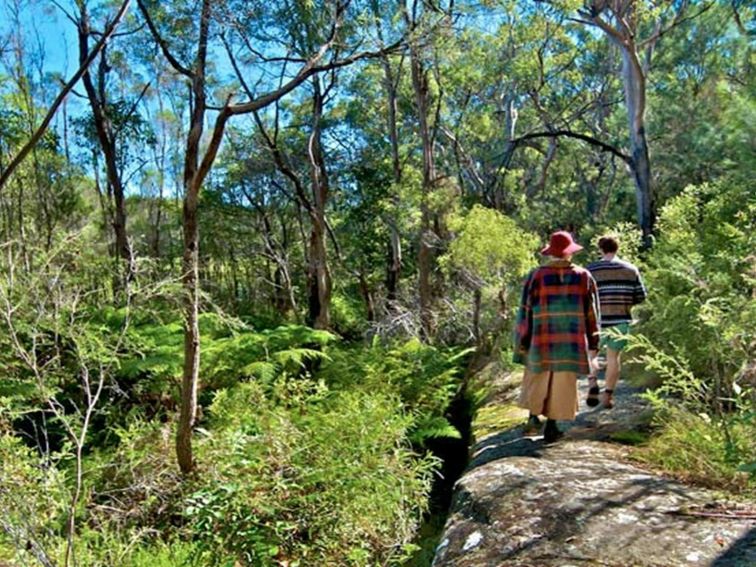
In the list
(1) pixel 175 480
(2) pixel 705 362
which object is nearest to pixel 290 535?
(1) pixel 175 480

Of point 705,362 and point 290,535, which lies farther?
point 705,362

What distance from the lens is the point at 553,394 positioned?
4.40 meters

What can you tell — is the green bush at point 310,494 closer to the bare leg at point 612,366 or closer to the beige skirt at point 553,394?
the beige skirt at point 553,394

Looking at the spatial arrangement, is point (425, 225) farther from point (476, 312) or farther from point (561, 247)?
point (561, 247)

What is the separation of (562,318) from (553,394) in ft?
1.85

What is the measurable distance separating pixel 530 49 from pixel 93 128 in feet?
42.0

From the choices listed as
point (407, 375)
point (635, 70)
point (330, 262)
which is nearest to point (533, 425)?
point (407, 375)

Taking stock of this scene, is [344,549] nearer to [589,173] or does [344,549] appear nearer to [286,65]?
[286,65]

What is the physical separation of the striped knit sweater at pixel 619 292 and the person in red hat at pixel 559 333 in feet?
3.01

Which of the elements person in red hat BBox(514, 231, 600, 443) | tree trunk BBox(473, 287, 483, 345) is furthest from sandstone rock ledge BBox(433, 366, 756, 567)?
tree trunk BBox(473, 287, 483, 345)

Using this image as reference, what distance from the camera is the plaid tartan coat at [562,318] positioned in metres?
4.39

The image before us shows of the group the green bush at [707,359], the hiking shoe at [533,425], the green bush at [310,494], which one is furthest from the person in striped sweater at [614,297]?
the green bush at [310,494]

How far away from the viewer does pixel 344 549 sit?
445cm

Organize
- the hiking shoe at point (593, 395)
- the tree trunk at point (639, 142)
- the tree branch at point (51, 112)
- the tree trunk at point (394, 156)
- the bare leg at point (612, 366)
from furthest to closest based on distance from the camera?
the tree trunk at point (394, 156)
the tree trunk at point (639, 142)
the tree branch at point (51, 112)
the hiking shoe at point (593, 395)
the bare leg at point (612, 366)
